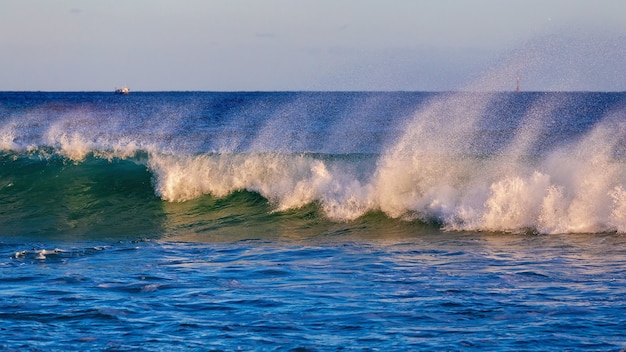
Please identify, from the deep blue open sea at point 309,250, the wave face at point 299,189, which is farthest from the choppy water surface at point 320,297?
the wave face at point 299,189

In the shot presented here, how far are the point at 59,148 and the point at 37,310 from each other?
41.9 ft

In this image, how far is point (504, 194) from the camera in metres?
13.6

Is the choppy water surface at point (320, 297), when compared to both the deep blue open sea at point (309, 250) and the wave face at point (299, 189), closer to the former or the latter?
the deep blue open sea at point (309, 250)

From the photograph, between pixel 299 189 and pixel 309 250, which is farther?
pixel 299 189

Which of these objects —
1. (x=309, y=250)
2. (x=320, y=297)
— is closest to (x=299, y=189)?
(x=309, y=250)

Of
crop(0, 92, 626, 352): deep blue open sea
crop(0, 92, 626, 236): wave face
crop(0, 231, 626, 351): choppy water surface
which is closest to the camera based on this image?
crop(0, 231, 626, 351): choppy water surface

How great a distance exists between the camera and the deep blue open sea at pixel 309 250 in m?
7.15

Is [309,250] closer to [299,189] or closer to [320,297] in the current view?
[320,297]

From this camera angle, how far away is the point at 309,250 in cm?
1147

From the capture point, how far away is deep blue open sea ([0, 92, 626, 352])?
715 centimetres

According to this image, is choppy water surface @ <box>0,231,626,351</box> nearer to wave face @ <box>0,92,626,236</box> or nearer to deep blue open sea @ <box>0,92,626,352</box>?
deep blue open sea @ <box>0,92,626,352</box>

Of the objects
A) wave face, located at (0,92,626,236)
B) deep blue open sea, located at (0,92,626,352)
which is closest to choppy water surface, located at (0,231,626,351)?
deep blue open sea, located at (0,92,626,352)

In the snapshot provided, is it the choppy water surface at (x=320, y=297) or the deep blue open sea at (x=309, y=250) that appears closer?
the choppy water surface at (x=320, y=297)

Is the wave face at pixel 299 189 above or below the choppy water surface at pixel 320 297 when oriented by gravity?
above
